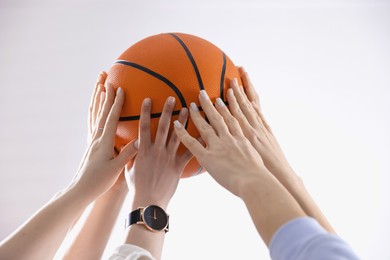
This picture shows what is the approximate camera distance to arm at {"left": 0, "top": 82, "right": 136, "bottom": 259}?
981mm

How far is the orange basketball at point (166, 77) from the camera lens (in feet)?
3.87

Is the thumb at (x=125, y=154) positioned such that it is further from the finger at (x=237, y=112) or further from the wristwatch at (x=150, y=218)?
the finger at (x=237, y=112)

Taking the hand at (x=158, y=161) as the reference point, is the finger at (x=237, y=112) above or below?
above

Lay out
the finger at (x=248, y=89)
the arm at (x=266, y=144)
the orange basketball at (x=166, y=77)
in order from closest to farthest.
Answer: the arm at (x=266, y=144) → the orange basketball at (x=166, y=77) → the finger at (x=248, y=89)

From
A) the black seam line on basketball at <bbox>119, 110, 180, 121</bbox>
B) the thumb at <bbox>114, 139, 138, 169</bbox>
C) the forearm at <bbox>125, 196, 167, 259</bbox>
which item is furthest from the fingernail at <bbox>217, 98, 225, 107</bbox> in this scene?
the forearm at <bbox>125, 196, 167, 259</bbox>

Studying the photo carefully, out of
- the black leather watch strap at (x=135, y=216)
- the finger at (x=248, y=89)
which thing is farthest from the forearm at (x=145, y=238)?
the finger at (x=248, y=89)

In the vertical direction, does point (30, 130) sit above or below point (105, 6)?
below

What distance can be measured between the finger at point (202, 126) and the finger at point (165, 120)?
6 cm

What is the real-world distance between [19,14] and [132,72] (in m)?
2.48

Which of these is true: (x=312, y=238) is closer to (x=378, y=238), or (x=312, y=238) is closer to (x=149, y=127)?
(x=149, y=127)

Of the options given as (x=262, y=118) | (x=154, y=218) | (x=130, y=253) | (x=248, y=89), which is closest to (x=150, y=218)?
(x=154, y=218)

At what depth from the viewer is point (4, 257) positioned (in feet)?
3.06

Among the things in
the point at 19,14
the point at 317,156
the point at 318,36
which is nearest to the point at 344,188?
the point at 317,156

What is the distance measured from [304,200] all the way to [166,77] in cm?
55
